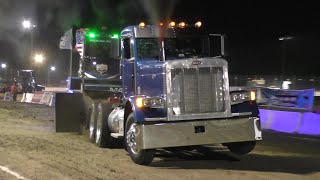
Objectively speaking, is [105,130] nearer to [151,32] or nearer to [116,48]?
[116,48]

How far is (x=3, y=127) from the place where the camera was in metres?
16.8

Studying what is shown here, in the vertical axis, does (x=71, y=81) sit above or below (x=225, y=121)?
above

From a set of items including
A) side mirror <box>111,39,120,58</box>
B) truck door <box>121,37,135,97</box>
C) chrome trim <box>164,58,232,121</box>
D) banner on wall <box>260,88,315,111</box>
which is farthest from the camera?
banner on wall <box>260,88,315,111</box>

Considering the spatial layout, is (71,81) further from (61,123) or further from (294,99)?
(294,99)

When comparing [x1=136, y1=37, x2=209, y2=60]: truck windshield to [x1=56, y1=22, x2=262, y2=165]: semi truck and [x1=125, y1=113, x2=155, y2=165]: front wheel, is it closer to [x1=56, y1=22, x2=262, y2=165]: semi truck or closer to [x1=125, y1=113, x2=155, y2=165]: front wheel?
[x1=56, y1=22, x2=262, y2=165]: semi truck

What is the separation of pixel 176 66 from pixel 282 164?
119 inches

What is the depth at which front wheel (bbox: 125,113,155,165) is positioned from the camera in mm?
9891

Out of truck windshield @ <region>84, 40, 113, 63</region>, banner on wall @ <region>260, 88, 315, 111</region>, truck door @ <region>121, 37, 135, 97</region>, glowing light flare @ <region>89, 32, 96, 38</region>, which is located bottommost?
banner on wall @ <region>260, 88, 315, 111</region>

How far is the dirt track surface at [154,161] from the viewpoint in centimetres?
891

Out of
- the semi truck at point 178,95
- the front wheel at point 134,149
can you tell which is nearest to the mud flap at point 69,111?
the semi truck at point 178,95

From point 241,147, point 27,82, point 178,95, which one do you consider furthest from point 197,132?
point 27,82

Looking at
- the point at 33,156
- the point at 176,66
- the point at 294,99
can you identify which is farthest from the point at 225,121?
the point at 294,99

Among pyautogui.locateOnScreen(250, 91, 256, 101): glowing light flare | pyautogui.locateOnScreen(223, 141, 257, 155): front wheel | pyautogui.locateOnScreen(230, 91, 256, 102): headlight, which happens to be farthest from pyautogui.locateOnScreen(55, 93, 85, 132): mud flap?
pyautogui.locateOnScreen(250, 91, 256, 101): glowing light flare

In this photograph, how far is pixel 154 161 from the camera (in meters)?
10.6
